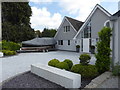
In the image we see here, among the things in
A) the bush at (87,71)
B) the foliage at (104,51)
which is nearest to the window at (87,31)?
the foliage at (104,51)

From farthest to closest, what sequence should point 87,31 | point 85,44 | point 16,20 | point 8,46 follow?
point 16,20 → point 8,46 → point 85,44 → point 87,31

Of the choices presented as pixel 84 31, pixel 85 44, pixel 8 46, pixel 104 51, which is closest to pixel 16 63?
pixel 104 51

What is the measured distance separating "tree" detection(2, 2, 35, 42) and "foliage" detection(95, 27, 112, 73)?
73.4 ft

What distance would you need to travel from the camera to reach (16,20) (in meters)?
25.9

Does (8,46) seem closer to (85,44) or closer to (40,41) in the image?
(40,41)

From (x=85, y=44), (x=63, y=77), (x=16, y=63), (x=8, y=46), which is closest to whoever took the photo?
(x=63, y=77)

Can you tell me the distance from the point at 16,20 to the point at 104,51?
88.8 ft

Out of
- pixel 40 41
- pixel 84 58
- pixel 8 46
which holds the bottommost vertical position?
pixel 84 58

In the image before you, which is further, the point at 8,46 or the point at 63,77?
the point at 8,46

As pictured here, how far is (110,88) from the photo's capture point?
3.12m

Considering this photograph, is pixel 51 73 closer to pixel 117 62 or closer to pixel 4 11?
pixel 117 62

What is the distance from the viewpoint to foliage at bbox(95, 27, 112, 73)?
4574 millimetres

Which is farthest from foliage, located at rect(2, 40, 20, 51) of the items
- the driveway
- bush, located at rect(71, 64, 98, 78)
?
bush, located at rect(71, 64, 98, 78)

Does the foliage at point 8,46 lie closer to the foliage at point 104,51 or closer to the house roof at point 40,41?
the house roof at point 40,41
